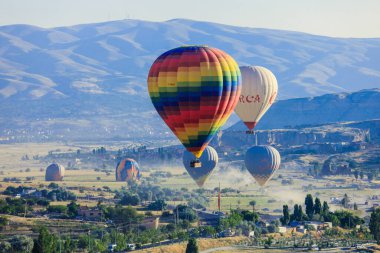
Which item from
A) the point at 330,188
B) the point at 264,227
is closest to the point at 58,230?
the point at 264,227

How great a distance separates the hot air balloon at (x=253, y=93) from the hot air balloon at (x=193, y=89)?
63.5 ft

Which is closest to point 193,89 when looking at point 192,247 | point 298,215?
point 192,247

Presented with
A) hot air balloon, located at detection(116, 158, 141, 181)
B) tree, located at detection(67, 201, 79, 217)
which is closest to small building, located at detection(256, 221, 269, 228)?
tree, located at detection(67, 201, 79, 217)

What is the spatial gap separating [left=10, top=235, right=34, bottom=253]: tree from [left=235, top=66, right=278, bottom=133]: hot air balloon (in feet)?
76.5

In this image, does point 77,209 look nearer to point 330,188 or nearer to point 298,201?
point 298,201

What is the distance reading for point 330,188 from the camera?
15262cm

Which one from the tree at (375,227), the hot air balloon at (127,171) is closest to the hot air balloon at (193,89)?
the tree at (375,227)

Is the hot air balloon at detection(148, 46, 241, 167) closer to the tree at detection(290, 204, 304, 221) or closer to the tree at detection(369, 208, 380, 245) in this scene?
the tree at detection(369, 208, 380, 245)

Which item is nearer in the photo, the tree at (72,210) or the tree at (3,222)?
the tree at (3,222)

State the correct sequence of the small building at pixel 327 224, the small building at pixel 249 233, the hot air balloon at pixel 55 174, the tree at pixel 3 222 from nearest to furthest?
the small building at pixel 249 233, the tree at pixel 3 222, the small building at pixel 327 224, the hot air balloon at pixel 55 174

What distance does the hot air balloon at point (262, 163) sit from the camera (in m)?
115

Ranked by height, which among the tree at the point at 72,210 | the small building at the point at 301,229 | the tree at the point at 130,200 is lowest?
the small building at the point at 301,229

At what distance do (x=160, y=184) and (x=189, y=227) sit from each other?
64780 mm

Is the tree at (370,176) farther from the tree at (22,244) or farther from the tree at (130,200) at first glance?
the tree at (22,244)
